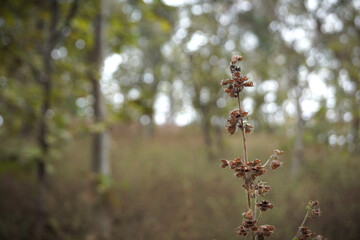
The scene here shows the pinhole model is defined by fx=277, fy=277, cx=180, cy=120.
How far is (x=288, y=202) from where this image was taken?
464cm

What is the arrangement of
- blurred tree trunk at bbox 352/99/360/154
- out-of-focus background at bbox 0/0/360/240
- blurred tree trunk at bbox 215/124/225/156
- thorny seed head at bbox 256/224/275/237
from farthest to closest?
blurred tree trunk at bbox 215/124/225/156, blurred tree trunk at bbox 352/99/360/154, out-of-focus background at bbox 0/0/360/240, thorny seed head at bbox 256/224/275/237

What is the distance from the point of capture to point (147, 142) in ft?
37.5

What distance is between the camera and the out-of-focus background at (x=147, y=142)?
4.01 metres

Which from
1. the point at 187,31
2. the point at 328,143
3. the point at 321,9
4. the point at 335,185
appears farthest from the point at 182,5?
the point at 335,185

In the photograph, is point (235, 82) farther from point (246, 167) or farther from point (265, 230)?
point (265, 230)

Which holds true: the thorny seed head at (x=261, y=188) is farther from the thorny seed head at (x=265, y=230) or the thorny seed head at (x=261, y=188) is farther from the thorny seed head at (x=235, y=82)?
the thorny seed head at (x=235, y=82)

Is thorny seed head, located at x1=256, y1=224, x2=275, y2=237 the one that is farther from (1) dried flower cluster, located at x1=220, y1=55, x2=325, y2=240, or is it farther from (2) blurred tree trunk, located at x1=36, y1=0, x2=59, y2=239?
(2) blurred tree trunk, located at x1=36, y1=0, x2=59, y2=239

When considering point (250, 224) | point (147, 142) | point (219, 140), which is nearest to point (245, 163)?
point (250, 224)

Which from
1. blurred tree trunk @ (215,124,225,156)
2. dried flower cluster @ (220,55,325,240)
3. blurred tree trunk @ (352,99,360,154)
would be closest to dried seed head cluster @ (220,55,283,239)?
dried flower cluster @ (220,55,325,240)

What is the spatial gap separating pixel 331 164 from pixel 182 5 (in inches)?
240

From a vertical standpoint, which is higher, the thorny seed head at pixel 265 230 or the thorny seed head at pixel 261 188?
the thorny seed head at pixel 261 188

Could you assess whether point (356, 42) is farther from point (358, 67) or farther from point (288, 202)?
point (288, 202)

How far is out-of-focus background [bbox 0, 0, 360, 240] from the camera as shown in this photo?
401 centimetres

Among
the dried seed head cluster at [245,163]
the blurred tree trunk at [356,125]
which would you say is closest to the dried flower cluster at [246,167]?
the dried seed head cluster at [245,163]
